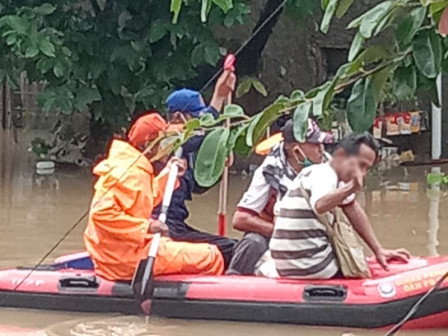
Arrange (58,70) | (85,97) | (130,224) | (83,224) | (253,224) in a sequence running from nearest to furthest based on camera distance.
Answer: (130,224) < (253,224) < (83,224) < (58,70) < (85,97)

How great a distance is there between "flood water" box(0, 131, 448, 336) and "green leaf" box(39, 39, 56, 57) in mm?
1537

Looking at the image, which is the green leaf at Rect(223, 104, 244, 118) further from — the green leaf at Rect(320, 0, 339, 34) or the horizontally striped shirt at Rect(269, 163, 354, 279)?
the horizontally striped shirt at Rect(269, 163, 354, 279)

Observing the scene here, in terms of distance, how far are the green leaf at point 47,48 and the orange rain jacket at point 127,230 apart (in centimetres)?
608

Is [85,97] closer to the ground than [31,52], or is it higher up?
closer to the ground

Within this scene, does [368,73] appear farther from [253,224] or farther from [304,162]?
[253,224]

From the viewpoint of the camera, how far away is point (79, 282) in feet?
19.6

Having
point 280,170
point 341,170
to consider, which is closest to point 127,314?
point 280,170

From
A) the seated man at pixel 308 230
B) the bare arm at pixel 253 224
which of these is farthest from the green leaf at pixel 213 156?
the bare arm at pixel 253 224

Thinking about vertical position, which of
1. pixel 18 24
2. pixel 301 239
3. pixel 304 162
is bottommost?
pixel 301 239

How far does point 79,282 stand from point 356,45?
458cm

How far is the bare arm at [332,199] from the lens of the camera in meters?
4.90

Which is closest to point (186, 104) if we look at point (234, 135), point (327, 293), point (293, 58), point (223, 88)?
point (223, 88)

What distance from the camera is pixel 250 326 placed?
5676 mm

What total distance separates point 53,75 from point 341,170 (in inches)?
366
